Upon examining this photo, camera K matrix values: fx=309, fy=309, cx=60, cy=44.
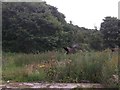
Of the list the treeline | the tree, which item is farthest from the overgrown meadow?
the tree

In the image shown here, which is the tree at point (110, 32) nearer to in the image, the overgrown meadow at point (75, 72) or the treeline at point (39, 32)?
the treeline at point (39, 32)

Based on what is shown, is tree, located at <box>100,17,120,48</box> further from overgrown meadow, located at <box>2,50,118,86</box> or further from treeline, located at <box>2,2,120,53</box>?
overgrown meadow, located at <box>2,50,118,86</box>

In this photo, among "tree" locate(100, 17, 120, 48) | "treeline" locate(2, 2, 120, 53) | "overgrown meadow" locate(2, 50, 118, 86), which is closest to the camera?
"overgrown meadow" locate(2, 50, 118, 86)

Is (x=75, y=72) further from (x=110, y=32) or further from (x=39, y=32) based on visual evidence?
(x=110, y=32)

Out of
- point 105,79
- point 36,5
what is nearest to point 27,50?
point 36,5

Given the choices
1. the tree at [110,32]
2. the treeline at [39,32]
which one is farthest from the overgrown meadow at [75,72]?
the tree at [110,32]

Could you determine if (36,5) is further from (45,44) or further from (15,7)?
(45,44)

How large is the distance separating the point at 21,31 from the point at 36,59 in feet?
35.1

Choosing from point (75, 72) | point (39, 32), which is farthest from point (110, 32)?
point (75, 72)

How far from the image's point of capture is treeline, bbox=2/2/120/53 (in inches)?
784

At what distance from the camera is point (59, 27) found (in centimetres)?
2156

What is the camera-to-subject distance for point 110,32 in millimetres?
23172

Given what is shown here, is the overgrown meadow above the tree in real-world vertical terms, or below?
below

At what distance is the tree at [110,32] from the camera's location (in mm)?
22081
